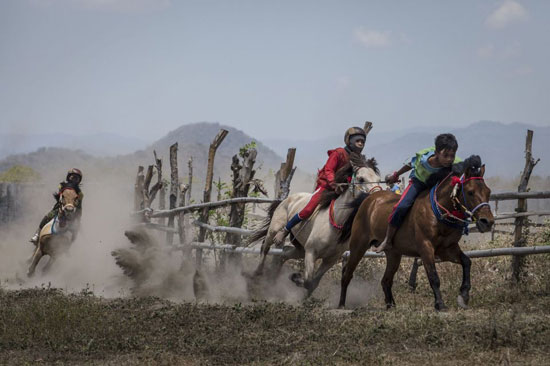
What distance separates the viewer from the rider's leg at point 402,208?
891 centimetres

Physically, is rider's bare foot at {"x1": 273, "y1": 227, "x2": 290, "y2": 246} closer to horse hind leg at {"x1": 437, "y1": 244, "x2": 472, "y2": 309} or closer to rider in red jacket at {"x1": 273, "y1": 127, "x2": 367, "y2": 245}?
rider in red jacket at {"x1": 273, "y1": 127, "x2": 367, "y2": 245}

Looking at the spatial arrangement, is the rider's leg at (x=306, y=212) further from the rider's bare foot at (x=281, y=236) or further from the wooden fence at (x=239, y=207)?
the wooden fence at (x=239, y=207)

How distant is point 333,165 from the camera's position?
10.4 metres

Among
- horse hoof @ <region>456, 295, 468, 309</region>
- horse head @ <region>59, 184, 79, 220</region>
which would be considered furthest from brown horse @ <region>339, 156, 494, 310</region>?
horse head @ <region>59, 184, 79, 220</region>

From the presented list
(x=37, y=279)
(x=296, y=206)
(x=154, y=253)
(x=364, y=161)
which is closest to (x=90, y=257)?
(x=37, y=279)

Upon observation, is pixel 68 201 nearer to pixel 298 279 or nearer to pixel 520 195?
pixel 298 279

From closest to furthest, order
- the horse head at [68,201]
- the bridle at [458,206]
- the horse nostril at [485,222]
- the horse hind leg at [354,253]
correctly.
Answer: the horse nostril at [485,222], the bridle at [458,206], the horse hind leg at [354,253], the horse head at [68,201]

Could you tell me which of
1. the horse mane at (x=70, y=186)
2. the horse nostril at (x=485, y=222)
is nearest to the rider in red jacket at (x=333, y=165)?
the horse nostril at (x=485, y=222)

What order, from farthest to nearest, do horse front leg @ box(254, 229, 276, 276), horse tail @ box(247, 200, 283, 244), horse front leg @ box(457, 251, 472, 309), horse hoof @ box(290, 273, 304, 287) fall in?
horse tail @ box(247, 200, 283, 244) < horse front leg @ box(254, 229, 276, 276) < horse hoof @ box(290, 273, 304, 287) < horse front leg @ box(457, 251, 472, 309)

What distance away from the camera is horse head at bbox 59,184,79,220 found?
1382cm

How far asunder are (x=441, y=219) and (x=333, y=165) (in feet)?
7.86

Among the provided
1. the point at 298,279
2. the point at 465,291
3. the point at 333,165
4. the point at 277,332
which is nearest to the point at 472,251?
the point at 465,291

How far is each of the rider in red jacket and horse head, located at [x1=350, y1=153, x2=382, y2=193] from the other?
0.15 metres

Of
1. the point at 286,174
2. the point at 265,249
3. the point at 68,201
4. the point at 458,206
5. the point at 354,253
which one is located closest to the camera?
the point at 458,206
